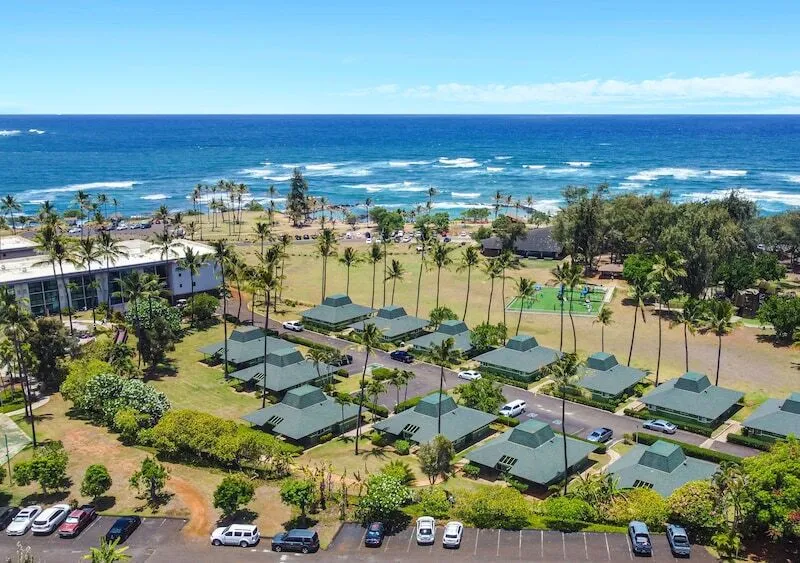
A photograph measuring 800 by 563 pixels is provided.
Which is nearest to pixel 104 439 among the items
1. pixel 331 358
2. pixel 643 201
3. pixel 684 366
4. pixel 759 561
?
pixel 331 358

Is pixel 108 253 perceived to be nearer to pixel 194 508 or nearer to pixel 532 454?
pixel 194 508

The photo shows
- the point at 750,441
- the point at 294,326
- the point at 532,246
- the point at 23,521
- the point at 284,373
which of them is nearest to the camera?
the point at 23,521

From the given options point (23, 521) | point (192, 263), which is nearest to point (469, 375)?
point (192, 263)

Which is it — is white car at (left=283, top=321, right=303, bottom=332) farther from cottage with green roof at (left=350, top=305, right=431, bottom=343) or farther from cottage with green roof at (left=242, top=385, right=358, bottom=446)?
cottage with green roof at (left=242, top=385, right=358, bottom=446)

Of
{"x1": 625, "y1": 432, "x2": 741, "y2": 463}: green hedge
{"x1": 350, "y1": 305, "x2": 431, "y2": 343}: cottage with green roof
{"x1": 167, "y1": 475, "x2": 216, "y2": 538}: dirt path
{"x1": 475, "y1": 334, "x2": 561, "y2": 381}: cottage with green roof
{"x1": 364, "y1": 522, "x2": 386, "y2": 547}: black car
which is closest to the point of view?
{"x1": 364, "y1": 522, "x2": 386, "y2": 547}: black car

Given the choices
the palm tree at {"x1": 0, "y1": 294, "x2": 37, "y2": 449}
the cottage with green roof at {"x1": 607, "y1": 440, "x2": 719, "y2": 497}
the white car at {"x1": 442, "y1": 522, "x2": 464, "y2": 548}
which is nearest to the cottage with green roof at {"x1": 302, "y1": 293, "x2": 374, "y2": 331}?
the palm tree at {"x1": 0, "y1": 294, "x2": 37, "y2": 449}

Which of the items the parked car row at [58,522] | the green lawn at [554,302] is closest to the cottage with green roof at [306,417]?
the parked car row at [58,522]

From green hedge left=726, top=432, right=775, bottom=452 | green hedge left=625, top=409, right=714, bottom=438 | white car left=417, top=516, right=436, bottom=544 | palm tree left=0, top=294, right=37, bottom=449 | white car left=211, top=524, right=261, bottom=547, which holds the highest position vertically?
palm tree left=0, top=294, right=37, bottom=449
